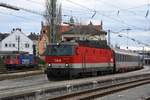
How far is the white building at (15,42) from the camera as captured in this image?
136375 mm

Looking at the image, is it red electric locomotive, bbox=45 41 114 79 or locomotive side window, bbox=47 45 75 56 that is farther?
locomotive side window, bbox=47 45 75 56

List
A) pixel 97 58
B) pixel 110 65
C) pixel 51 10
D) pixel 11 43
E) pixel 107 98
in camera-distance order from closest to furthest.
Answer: pixel 107 98 < pixel 97 58 < pixel 110 65 < pixel 51 10 < pixel 11 43

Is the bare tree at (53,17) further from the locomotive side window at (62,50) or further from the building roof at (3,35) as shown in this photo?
the building roof at (3,35)

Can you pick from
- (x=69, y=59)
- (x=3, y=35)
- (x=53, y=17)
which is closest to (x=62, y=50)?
(x=69, y=59)

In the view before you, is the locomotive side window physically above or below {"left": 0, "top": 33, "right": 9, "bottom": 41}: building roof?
below

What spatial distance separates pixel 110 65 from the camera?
50.7 metres

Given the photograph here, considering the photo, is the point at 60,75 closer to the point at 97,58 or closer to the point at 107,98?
the point at 97,58

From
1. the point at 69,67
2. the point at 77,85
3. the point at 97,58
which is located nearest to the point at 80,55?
the point at 69,67

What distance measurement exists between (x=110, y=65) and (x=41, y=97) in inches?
1148

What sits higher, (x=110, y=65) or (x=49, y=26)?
(x=49, y=26)

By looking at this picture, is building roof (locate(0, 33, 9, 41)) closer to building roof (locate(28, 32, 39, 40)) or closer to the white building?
the white building

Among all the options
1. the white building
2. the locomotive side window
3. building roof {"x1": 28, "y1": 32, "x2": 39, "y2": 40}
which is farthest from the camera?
building roof {"x1": 28, "y1": 32, "x2": 39, "y2": 40}

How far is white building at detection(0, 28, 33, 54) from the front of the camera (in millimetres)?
136375

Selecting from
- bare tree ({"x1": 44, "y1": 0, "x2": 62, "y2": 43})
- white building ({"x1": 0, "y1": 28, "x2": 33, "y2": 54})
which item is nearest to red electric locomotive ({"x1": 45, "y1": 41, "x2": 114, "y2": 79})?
bare tree ({"x1": 44, "y1": 0, "x2": 62, "y2": 43})
